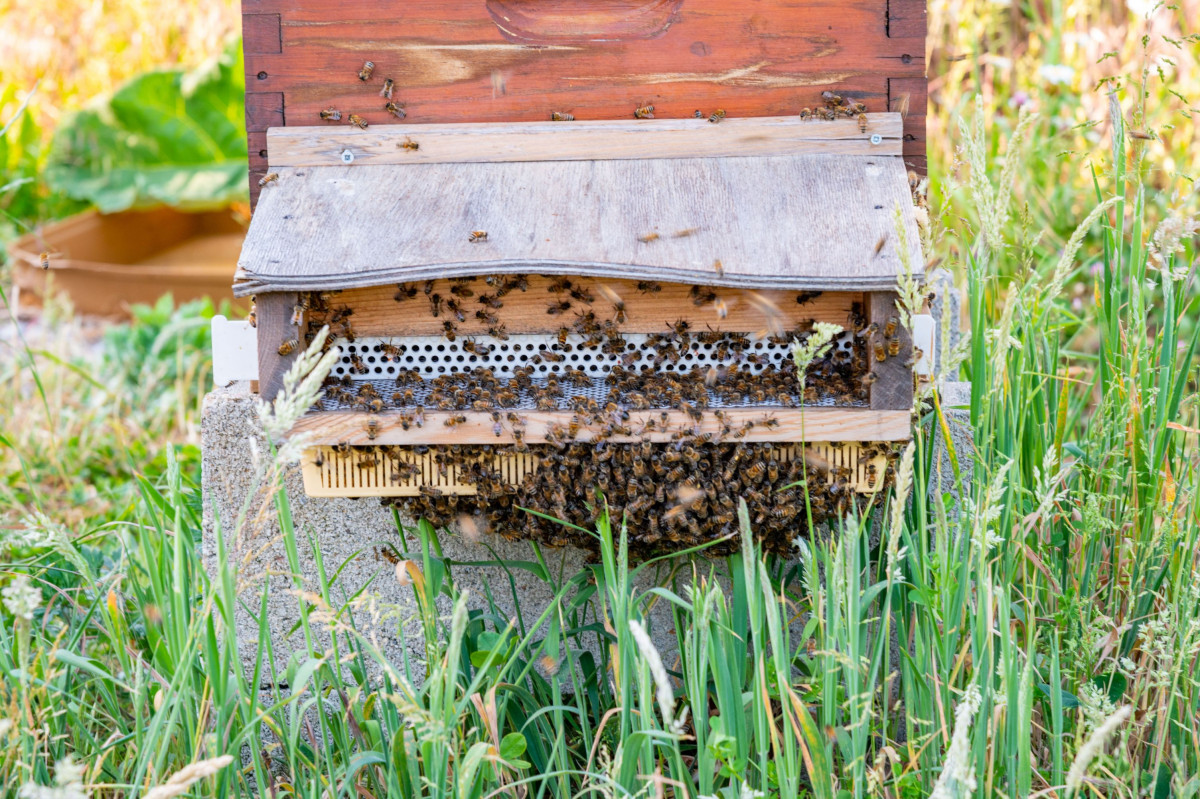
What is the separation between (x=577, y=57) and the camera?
2.21 m

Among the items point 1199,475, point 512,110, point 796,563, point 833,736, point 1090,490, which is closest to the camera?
point 833,736

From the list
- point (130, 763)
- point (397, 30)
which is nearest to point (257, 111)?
point (397, 30)

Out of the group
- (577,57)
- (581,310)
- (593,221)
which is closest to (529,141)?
(577,57)

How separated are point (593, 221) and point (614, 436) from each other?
1.47ft

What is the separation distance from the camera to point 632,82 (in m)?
2.23

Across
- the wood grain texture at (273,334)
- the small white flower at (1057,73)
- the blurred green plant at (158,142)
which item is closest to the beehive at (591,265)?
the wood grain texture at (273,334)

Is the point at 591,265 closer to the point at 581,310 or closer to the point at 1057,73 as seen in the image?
the point at 581,310

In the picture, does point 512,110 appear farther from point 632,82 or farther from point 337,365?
point 337,365

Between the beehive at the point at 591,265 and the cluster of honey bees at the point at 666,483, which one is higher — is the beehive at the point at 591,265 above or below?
above

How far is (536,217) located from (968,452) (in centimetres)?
131

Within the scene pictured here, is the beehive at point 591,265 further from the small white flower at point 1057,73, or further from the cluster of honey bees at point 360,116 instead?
the small white flower at point 1057,73

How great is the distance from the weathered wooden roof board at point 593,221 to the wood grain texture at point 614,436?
0.24 metres

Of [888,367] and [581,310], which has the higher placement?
[581,310]

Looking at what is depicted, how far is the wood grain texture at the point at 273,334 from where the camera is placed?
190cm
